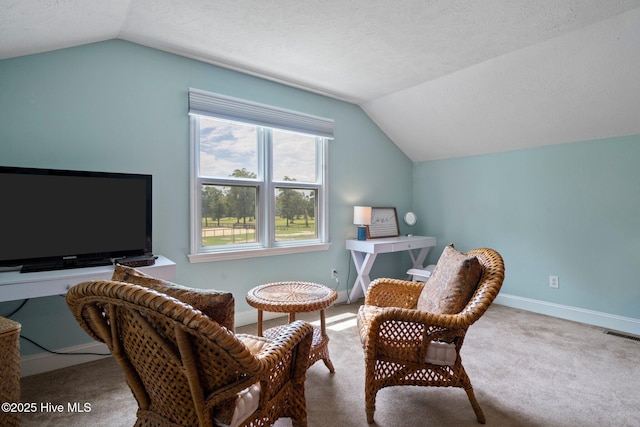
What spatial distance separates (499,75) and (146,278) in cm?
317

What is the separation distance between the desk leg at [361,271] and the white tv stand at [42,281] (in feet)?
7.87

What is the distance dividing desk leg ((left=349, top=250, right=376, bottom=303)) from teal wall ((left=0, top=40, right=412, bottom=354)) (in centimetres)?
33

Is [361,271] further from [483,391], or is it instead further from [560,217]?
[560,217]

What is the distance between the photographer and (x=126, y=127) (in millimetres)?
2521

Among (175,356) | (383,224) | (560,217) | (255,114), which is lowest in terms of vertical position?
(175,356)

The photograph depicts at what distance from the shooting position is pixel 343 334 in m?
2.88

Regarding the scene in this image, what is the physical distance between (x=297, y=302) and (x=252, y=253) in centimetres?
120

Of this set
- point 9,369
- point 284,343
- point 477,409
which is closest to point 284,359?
point 284,343

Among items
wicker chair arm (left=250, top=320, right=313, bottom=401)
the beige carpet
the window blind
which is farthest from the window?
wicker chair arm (left=250, top=320, right=313, bottom=401)

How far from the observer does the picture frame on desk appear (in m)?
4.11

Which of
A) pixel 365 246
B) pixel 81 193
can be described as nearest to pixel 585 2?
pixel 365 246

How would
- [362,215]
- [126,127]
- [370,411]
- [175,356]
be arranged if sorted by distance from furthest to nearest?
[362,215] < [126,127] < [370,411] < [175,356]

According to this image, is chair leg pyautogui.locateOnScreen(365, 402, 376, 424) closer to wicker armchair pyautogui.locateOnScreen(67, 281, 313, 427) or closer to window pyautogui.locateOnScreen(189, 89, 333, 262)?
Answer: wicker armchair pyautogui.locateOnScreen(67, 281, 313, 427)

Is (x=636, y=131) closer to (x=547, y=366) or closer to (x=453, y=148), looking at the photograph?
(x=453, y=148)
